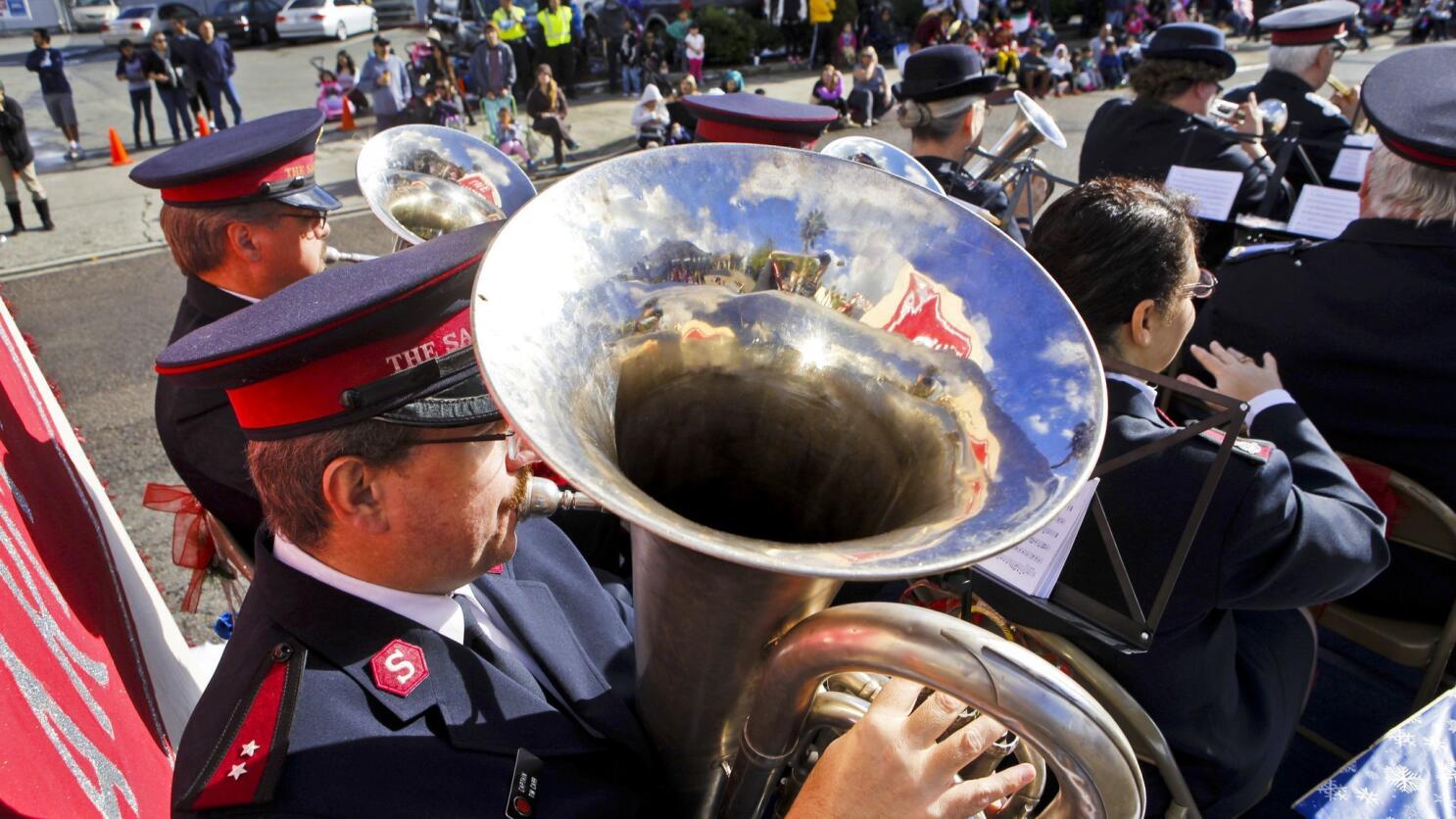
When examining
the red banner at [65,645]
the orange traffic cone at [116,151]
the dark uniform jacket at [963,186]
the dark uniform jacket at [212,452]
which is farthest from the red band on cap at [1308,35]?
the orange traffic cone at [116,151]

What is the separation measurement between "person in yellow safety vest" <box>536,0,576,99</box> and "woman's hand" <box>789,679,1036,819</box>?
47.9 feet

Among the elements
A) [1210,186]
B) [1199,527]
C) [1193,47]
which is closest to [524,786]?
[1199,527]

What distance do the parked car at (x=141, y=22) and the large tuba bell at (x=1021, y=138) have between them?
18.8m

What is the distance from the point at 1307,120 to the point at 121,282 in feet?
27.1

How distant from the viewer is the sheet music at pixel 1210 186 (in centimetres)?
435

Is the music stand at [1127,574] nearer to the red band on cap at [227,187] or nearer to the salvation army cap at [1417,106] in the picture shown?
the salvation army cap at [1417,106]

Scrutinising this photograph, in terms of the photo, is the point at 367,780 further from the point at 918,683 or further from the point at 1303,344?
the point at 1303,344

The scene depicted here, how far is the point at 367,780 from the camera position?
1.25m

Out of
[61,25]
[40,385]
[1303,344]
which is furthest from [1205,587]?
[61,25]

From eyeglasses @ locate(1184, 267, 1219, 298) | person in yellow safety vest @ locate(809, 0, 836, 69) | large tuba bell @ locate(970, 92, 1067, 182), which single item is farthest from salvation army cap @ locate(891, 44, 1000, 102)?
person in yellow safety vest @ locate(809, 0, 836, 69)

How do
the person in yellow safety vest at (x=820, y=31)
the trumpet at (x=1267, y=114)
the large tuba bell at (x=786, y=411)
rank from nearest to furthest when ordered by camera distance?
the large tuba bell at (x=786, y=411) < the trumpet at (x=1267, y=114) < the person in yellow safety vest at (x=820, y=31)

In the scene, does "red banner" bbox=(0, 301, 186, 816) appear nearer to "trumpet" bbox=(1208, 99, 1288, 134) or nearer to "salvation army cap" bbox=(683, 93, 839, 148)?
"salvation army cap" bbox=(683, 93, 839, 148)

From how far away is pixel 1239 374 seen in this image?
2.26 metres

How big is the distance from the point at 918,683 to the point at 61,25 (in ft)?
90.0
